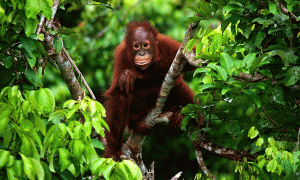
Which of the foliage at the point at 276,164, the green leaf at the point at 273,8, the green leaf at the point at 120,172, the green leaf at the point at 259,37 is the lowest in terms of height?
the foliage at the point at 276,164

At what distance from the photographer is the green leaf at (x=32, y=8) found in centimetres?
228

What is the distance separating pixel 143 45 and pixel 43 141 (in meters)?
2.12

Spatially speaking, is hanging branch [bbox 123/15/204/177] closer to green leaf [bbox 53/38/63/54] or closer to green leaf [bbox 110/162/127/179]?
green leaf [bbox 53/38/63/54]

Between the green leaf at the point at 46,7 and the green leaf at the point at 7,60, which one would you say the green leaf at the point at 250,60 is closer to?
the green leaf at the point at 46,7

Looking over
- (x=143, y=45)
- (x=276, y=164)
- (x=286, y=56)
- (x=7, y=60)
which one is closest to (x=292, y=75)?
(x=286, y=56)

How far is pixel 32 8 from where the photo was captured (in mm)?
2289

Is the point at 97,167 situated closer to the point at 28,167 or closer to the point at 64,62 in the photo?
the point at 28,167

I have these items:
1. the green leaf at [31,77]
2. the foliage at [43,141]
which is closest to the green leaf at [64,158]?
the foliage at [43,141]

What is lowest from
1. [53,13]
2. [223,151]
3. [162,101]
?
[223,151]

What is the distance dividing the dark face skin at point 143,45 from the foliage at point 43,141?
6.05ft

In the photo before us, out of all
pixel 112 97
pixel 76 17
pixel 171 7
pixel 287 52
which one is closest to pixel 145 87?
pixel 112 97

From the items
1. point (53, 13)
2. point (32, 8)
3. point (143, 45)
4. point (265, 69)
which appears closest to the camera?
point (32, 8)

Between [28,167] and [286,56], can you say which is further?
[286,56]

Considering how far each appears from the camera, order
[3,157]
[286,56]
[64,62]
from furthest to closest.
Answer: [64,62], [286,56], [3,157]
